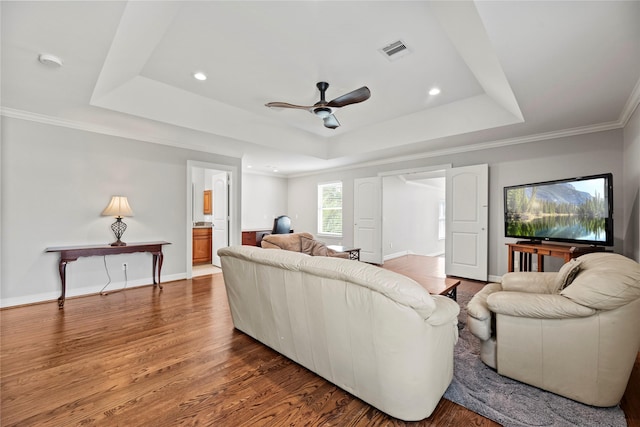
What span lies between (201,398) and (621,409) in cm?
258

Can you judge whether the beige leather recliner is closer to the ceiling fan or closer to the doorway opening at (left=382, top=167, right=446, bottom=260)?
the ceiling fan

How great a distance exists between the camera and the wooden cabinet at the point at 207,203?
7.15 meters

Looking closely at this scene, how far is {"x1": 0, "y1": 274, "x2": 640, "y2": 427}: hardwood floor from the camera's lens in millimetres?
1600

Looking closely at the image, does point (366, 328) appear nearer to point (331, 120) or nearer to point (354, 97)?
point (354, 97)

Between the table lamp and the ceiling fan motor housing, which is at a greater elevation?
the ceiling fan motor housing

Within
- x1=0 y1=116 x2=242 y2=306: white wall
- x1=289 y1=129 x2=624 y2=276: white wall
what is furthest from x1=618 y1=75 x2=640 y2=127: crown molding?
x1=0 y1=116 x2=242 y2=306: white wall

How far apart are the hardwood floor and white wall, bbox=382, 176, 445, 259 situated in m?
4.90

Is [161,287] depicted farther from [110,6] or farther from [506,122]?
[506,122]

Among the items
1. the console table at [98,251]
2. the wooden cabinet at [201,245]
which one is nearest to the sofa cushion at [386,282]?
the console table at [98,251]

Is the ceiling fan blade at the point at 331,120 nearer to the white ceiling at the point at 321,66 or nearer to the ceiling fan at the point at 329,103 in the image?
the ceiling fan at the point at 329,103

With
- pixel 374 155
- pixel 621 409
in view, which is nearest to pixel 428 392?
pixel 621 409

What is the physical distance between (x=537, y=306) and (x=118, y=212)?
4938 millimetres

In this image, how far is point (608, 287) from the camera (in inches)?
60.0

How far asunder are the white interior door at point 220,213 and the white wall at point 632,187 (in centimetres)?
614
